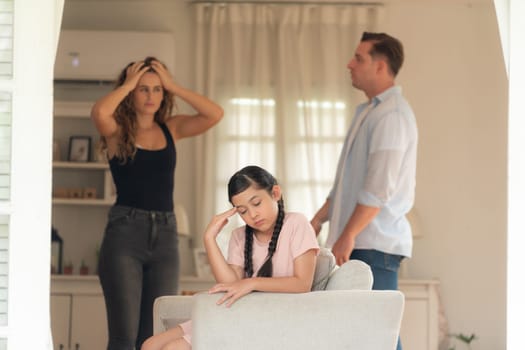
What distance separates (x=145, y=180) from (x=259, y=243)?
3.38ft

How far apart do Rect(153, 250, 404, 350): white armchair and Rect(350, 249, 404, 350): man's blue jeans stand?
1.28 meters

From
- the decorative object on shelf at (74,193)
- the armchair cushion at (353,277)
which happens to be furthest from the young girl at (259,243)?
the decorative object on shelf at (74,193)

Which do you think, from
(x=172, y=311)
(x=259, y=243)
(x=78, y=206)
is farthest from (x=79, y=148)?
(x=259, y=243)

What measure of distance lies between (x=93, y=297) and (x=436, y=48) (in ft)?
10.8

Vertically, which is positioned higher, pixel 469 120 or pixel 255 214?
pixel 469 120

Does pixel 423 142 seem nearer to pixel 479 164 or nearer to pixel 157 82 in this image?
pixel 479 164

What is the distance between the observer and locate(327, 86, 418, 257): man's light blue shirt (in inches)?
183

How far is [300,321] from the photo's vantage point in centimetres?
321

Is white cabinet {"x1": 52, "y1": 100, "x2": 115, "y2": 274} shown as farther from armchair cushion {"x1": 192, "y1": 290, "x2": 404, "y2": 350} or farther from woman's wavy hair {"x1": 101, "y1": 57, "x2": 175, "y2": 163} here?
armchair cushion {"x1": 192, "y1": 290, "x2": 404, "y2": 350}

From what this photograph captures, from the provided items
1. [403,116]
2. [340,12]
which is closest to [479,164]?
[340,12]

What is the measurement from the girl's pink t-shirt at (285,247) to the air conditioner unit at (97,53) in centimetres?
389

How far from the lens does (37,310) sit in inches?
127

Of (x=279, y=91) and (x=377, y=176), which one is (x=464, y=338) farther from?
(x=377, y=176)

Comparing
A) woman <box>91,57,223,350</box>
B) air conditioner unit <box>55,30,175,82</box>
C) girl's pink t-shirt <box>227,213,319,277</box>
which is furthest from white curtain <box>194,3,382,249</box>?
girl's pink t-shirt <box>227,213,319,277</box>
